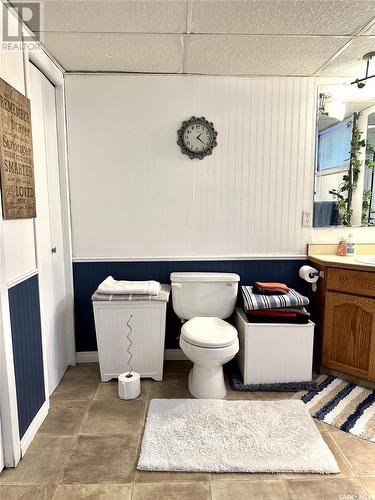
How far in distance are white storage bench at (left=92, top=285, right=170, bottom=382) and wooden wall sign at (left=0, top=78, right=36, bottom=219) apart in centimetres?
85

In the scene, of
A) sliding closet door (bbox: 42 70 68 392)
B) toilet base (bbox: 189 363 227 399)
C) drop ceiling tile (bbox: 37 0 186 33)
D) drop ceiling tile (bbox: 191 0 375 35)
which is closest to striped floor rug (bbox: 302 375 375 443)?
toilet base (bbox: 189 363 227 399)

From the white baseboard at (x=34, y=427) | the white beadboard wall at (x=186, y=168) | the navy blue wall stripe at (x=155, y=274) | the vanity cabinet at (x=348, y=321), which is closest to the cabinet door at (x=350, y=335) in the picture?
the vanity cabinet at (x=348, y=321)

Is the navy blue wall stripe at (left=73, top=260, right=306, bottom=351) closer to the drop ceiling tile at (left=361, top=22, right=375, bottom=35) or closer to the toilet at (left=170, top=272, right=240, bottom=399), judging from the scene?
the toilet at (left=170, top=272, right=240, bottom=399)

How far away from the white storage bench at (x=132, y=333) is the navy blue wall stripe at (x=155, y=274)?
0.32 metres

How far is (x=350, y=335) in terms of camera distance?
7.41 feet

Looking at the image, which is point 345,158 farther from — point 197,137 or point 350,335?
point 350,335

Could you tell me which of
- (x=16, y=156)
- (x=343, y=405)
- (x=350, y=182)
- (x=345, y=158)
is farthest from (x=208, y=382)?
(x=345, y=158)

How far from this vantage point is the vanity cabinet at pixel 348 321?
2172 mm

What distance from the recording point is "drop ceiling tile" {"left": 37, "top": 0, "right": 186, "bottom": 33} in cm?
155

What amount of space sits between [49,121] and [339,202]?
2.28m

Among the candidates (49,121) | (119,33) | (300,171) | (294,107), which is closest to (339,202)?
(300,171)

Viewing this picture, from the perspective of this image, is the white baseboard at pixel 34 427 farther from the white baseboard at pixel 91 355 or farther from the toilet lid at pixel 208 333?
the toilet lid at pixel 208 333

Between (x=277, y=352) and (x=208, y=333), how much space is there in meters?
0.55

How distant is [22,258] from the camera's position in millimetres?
1682
